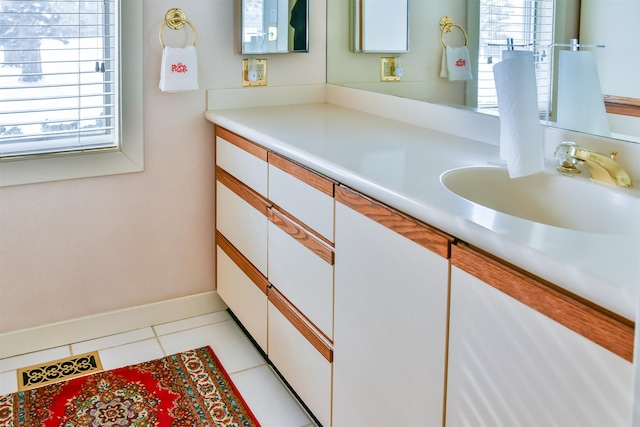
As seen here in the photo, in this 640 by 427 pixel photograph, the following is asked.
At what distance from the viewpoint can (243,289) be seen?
261 cm

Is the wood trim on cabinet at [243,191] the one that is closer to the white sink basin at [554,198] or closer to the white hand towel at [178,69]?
the white hand towel at [178,69]

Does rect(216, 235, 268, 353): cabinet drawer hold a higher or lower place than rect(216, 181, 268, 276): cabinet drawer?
lower

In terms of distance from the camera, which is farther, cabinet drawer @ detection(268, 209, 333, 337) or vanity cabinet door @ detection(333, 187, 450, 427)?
cabinet drawer @ detection(268, 209, 333, 337)

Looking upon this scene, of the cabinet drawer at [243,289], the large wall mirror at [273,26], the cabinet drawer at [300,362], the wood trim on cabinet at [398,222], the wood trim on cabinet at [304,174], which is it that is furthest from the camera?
the large wall mirror at [273,26]

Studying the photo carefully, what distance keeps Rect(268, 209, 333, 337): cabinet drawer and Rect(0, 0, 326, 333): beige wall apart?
0.72 m

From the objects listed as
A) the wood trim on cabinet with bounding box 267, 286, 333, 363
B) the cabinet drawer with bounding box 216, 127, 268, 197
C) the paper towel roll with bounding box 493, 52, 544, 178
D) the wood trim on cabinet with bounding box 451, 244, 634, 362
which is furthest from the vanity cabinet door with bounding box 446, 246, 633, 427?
the cabinet drawer with bounding box 216, 127, 268, 197

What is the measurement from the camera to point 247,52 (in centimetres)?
276

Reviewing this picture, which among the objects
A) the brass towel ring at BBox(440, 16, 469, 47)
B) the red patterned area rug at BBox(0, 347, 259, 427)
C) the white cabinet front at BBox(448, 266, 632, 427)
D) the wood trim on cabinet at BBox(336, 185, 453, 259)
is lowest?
the red patterned area rug at BBox(0, 347, 259, 427)

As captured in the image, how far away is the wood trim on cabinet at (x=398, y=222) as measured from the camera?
1360 millimetres

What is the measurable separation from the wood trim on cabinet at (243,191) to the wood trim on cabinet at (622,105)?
108cm

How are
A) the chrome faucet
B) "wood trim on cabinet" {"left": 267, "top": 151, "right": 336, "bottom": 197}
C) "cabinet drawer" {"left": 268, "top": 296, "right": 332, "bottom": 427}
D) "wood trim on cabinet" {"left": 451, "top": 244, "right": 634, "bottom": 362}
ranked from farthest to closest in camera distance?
"cabinet drawer" {"left": 268, "top": 296, "right": 332, "bottom": 427}
"wood trim on cabinet" {"left": 267, "top": 151, "right": 336, "bottom": 197}
the chrome faucet
"wood trim on cabinet" {"left": 451, "top": 244, "right": 634, "bottom": 362}

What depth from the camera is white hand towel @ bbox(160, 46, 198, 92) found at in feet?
8.48

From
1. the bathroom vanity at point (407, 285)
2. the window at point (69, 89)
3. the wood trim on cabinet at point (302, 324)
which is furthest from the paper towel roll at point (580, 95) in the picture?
the window at point (69, 89)

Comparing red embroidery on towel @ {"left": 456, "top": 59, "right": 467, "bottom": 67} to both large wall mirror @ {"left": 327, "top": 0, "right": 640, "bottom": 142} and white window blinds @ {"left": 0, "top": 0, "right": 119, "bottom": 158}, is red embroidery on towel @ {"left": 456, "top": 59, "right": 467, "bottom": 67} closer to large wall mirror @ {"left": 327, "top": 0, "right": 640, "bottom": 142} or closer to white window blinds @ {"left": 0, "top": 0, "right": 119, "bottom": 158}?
large wall mirror @ {"left": 327, "top": 0, "right": 640, "bottom": 142}
